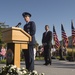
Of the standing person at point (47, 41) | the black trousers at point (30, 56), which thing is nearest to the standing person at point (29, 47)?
the black trousers at point (30, 56)

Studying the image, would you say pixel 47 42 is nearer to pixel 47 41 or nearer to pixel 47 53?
pixel 47 41

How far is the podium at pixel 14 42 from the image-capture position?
276 inches

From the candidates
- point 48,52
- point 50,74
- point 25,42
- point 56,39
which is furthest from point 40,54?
point 25,42

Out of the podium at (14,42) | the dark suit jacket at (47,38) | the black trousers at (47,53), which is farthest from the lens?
the black trousers at (47,53)

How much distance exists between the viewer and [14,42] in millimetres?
7066

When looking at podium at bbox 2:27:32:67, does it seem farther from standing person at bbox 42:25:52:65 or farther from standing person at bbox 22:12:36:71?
standing person at bbox 42:25:52:65

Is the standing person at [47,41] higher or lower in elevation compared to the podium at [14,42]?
higher

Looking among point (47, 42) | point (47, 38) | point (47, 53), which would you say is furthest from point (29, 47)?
point (47, 53)

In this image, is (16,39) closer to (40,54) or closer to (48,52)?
(48,52)

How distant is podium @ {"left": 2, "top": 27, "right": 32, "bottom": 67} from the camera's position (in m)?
7.02

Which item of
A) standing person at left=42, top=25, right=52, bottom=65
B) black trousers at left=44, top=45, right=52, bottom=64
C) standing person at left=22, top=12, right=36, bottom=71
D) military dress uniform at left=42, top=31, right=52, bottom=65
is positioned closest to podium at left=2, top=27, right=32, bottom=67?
standing person at left=22, top=12, right=36, bottom=71

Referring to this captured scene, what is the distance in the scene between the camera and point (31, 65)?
30.4ft

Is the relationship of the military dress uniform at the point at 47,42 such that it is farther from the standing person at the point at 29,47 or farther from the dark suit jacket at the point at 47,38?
the standing person at the point at 29,47

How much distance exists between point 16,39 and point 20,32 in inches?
7.8
